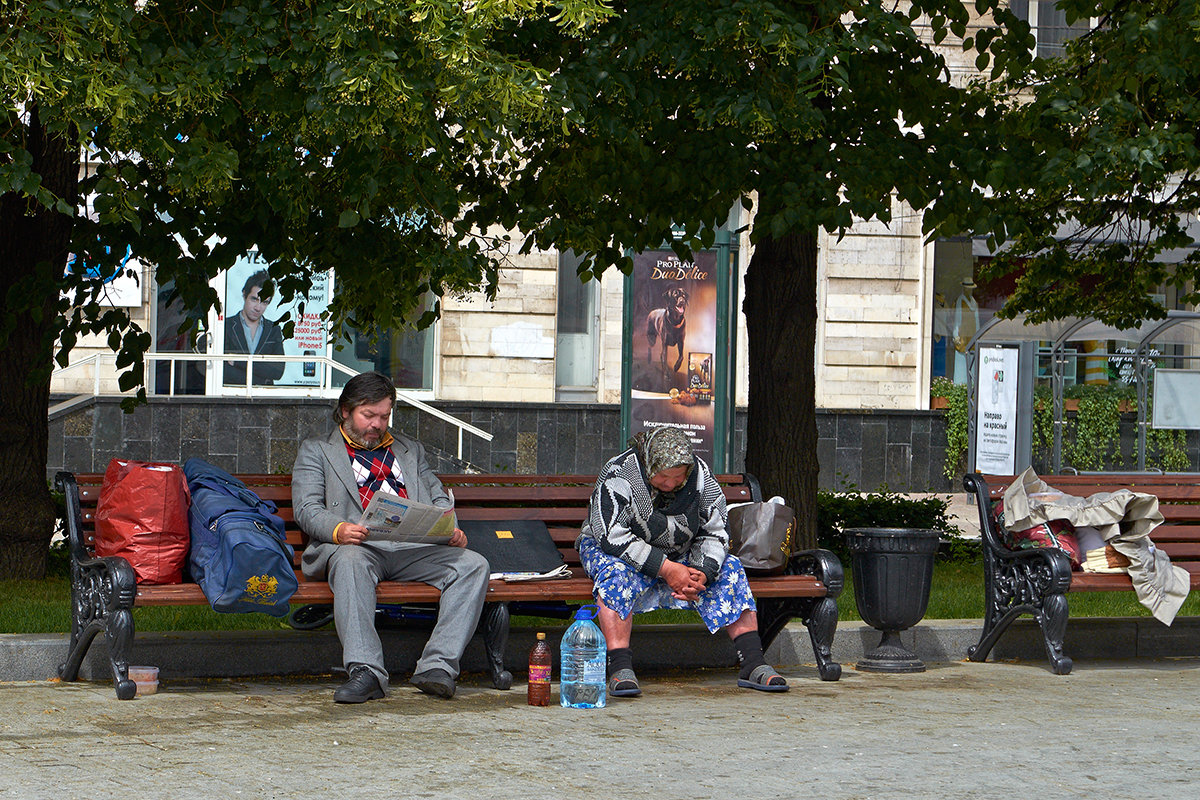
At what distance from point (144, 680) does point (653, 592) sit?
83.5 inches

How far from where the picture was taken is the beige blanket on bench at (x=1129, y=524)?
793 cm

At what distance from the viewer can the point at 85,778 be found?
4.78m

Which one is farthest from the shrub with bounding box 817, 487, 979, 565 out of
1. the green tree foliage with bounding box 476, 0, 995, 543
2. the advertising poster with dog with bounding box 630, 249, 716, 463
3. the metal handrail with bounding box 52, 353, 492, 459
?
the metal handrail with bounding box 52, 353, 492, 459

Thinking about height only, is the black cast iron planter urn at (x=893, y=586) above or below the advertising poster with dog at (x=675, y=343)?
below

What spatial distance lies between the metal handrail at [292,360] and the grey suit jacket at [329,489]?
12064mm

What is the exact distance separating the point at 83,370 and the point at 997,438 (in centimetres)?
1070

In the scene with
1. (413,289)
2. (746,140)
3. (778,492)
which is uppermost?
(746,140)

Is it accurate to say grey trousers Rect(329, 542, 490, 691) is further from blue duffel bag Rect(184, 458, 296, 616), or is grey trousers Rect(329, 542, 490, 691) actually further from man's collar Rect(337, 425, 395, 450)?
man's collar Rect(337, 425, 395, 450)

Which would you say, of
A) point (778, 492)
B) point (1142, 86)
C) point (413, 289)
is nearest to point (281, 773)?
point (413, 289)

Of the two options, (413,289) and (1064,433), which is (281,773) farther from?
(1064,433)

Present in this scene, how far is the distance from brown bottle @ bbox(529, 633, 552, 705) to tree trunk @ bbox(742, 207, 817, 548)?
417 centimetres

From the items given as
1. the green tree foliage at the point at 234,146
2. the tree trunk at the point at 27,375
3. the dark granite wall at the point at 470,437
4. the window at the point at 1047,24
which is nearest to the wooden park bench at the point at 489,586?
the green tree foliage at the point at 234,146

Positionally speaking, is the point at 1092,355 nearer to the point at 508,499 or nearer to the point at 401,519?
the point at 508,499

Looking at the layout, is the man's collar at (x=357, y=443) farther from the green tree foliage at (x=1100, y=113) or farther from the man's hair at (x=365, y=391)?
the green tree foliage at (x=1100, y=113)
